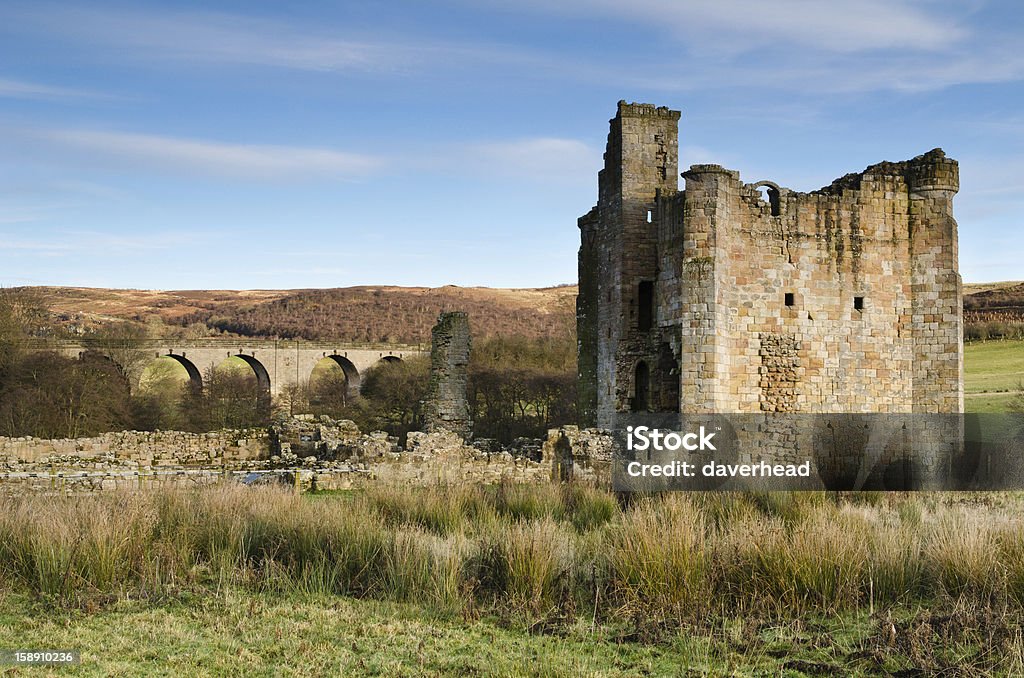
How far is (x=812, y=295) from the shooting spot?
54.9 feet

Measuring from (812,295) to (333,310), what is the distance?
93.3 m

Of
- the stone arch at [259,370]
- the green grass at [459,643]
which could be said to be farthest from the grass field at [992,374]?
the stone arch at [259,370]

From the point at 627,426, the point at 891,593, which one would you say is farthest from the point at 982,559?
the point at 627,426

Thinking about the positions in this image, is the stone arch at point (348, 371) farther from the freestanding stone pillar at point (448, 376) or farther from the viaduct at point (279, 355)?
the freestanding stone pillar at point (448, 376)

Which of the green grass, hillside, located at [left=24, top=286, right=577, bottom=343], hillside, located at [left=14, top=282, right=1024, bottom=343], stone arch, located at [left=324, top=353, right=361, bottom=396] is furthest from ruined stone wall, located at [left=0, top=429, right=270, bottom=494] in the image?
hillside, located at [left=24, top=286, right=577, bottom=343]

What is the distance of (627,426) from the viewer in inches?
713

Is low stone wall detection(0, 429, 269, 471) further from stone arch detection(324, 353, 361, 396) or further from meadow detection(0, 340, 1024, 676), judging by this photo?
stone arch detection(324, 353, 361, 396)

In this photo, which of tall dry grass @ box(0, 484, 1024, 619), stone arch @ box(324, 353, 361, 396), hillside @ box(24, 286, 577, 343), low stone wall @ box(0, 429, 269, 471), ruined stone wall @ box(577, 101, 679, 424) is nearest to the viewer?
tall dry grass @ box(0, 484, 1024, 619)

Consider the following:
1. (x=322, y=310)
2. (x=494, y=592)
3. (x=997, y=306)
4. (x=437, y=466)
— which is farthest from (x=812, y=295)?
(x=322, y=310)

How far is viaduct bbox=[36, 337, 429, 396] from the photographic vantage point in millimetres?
64750

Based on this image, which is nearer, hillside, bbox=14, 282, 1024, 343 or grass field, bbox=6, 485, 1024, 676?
grass field, bbox=6, 485, 1024, 676

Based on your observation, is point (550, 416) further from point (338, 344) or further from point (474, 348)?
point (338, 344)

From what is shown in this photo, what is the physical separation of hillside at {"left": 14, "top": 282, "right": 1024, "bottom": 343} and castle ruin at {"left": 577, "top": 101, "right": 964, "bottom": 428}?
2001 inches

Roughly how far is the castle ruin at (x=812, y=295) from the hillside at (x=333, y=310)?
5084 cm
